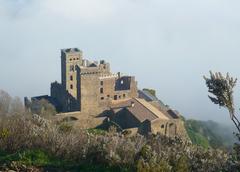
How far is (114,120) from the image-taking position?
1593 inches

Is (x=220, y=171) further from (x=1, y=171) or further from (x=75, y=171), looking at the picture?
(x=1, y=171)

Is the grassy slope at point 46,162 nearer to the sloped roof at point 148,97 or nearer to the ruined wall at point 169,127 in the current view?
the ruined wall at point 169,127

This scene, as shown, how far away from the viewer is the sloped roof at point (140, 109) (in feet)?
131

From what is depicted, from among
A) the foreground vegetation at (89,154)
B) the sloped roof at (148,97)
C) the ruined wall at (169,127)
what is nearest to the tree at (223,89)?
the foreground vegetation at (89,154)

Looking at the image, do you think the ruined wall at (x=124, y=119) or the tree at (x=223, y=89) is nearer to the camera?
the tree at (x=223, y=89)

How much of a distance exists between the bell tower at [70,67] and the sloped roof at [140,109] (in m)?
3.08

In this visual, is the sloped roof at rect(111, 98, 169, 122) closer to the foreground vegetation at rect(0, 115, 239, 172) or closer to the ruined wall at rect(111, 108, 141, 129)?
the ruined wall at rect(111, 108, 141, 129)

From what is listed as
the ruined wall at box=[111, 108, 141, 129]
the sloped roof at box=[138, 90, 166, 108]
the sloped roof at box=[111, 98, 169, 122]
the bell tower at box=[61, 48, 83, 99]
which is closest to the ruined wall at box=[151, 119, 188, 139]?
the sloped roof at box=[111, 98, 169, 122]

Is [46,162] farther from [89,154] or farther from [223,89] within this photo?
[223,89]

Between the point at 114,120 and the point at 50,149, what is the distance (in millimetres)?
22087

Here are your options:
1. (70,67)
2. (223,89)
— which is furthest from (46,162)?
(70,67)

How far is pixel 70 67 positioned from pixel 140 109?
19.0 ft

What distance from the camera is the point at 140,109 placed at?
134 ft

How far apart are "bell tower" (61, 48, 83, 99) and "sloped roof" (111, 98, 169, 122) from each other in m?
3.08
